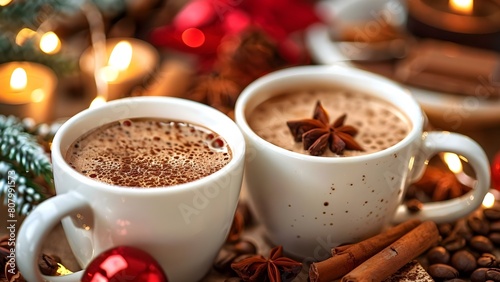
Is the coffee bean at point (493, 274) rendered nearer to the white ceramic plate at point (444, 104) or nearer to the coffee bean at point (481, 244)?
the coffee bean at point (481, 244)

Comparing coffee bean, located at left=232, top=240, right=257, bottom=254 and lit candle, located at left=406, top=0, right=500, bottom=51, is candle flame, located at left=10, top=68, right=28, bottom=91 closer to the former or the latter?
coffee bean, located at left=232, top=240, right=257, bottom=254

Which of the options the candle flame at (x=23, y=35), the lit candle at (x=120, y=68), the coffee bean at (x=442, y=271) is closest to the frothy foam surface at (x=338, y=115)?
the coffee bean at (x=442, y=271)

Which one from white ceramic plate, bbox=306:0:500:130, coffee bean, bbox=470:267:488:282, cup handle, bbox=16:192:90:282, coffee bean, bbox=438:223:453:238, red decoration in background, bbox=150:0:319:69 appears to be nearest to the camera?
cup handle, bbox=16:192:90:282

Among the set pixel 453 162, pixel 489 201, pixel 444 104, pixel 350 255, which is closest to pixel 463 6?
pixel 444 104

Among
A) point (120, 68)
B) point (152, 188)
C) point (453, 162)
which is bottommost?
point (453, 162)

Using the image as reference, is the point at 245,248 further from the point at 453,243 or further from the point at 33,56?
the point at 33,56

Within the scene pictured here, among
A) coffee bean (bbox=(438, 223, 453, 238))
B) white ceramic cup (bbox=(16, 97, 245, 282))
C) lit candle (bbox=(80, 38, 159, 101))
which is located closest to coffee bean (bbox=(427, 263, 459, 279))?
coffee bean (bbox=(438, 223, 453, 238))
